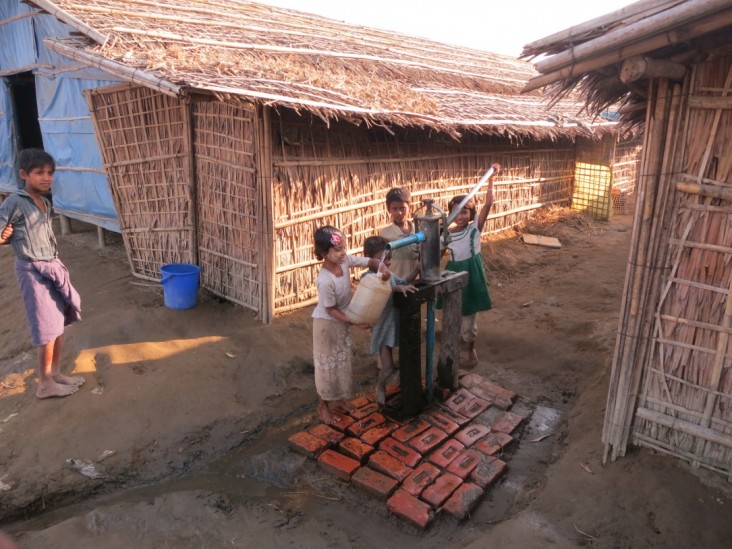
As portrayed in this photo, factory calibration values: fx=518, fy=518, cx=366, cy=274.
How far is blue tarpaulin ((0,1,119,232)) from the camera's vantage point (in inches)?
292

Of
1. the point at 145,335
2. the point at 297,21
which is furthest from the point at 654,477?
the point at 297,21

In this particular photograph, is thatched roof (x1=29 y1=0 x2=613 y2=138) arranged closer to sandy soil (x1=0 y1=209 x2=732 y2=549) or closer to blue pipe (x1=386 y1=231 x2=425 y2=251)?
blue pipe (x1=386 y1=231 x2=425 y2=251)

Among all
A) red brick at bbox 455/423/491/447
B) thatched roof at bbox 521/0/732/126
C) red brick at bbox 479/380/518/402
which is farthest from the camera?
red brick at bbox 479/380/518/402

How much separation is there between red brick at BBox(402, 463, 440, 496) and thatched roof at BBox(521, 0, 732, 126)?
260 cm

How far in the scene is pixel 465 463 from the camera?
3.57m

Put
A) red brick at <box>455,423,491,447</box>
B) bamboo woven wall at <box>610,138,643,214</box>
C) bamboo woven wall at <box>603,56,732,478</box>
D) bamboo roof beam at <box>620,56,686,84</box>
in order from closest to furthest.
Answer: bamboo roof beam at <box>620,56,686,84</box> < bamboo woven wall at <box>603,56,732,478</box> < red brick at <box>455,423,491,447</box> < bamboo woven wall at <box>610,138,643,214</box>

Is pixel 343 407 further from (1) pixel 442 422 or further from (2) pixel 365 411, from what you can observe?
(1) pixel 442 422

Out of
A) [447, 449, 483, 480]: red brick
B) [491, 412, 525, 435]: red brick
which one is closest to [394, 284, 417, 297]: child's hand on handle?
[447, 449, 483, 480]: red brick

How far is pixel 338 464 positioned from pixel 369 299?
1.15 meters

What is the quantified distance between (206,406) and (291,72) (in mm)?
3818

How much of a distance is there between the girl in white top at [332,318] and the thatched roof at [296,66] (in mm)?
1625

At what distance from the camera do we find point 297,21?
382 inches

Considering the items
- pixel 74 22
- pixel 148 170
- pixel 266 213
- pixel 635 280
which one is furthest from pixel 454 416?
pixel 74 22

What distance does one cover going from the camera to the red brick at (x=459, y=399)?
4215 millimetres
